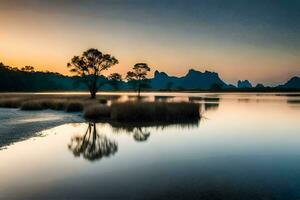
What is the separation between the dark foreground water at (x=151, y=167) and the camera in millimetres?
9703

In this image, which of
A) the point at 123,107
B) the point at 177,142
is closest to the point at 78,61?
the point at 123,107

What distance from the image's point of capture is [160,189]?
391 inches

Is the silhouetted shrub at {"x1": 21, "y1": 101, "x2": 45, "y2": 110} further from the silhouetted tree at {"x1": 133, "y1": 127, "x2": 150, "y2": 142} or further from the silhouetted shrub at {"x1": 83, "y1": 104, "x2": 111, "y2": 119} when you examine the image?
the silhouetted tree at {"x1": 133, "y1": 127, "x2": 150, "y2": 142}

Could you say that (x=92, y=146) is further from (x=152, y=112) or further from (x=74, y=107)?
(x=74, y=107)

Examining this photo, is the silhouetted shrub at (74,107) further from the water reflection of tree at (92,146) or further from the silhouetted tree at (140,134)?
the water reflection of tree at (92,146)

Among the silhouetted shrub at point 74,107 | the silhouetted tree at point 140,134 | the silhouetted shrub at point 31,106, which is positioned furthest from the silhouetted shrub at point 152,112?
the silhouetted shrub at point 31,106

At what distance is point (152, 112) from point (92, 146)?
50.3 feet

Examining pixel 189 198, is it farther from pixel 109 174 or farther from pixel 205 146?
pixel 205 146

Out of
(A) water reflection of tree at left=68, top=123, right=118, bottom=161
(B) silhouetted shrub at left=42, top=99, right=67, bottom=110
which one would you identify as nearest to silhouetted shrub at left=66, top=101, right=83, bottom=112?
(B) silhouetted shrub at left=42, top=99, right=67, bottom=110

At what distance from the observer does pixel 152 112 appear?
3328 cm

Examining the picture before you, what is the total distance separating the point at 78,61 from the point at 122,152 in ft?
166

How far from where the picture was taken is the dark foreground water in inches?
382

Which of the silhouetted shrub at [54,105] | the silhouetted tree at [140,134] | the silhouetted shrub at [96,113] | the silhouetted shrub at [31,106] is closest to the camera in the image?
the silhouetted tree at [140,134]

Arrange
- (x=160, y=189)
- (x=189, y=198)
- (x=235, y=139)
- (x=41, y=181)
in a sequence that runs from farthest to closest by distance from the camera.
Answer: (x=235, y=139) → (x=41, y=181) → (x=160, y=189) → (x=189, y=198)
